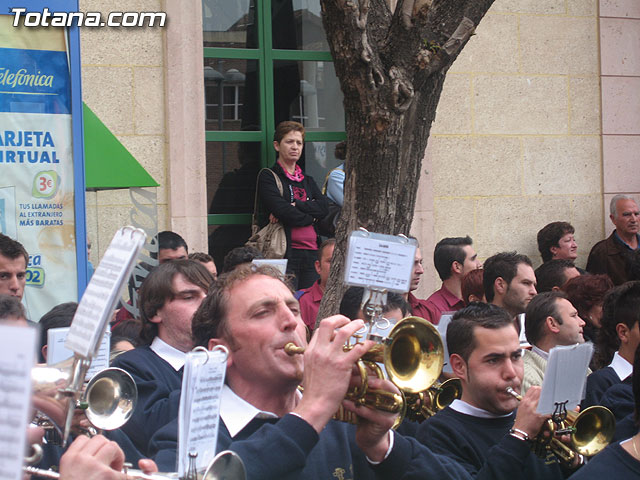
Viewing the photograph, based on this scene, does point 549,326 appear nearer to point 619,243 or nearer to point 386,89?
point 386,89

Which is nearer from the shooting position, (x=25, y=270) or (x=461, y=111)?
(x=25, y=270)

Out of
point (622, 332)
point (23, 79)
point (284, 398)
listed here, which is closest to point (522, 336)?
point (622, 332)

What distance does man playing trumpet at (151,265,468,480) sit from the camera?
2316 mm

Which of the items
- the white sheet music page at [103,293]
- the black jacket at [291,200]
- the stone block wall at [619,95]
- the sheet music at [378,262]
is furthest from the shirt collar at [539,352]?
the stone block wall at [619,95]

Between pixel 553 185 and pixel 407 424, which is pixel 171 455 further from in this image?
pixel 553 185

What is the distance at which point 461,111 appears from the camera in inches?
350

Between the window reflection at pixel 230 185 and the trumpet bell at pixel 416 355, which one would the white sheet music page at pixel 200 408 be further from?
the window reflection at pixel 230 185

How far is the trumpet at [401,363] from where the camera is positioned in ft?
7.97

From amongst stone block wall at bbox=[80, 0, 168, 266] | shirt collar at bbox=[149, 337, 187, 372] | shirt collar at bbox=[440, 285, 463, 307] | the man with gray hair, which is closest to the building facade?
stone block wall at bbox=[80, 0, 168, 266]

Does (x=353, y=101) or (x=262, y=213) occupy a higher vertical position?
(x=353, y=101)

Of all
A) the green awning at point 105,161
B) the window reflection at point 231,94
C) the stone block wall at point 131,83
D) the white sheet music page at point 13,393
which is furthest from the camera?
the window reflection at point 231,94

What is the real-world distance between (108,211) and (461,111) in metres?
3.77

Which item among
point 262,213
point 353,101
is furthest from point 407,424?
point 262,213

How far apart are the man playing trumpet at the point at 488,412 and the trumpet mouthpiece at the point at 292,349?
93 centimetres
